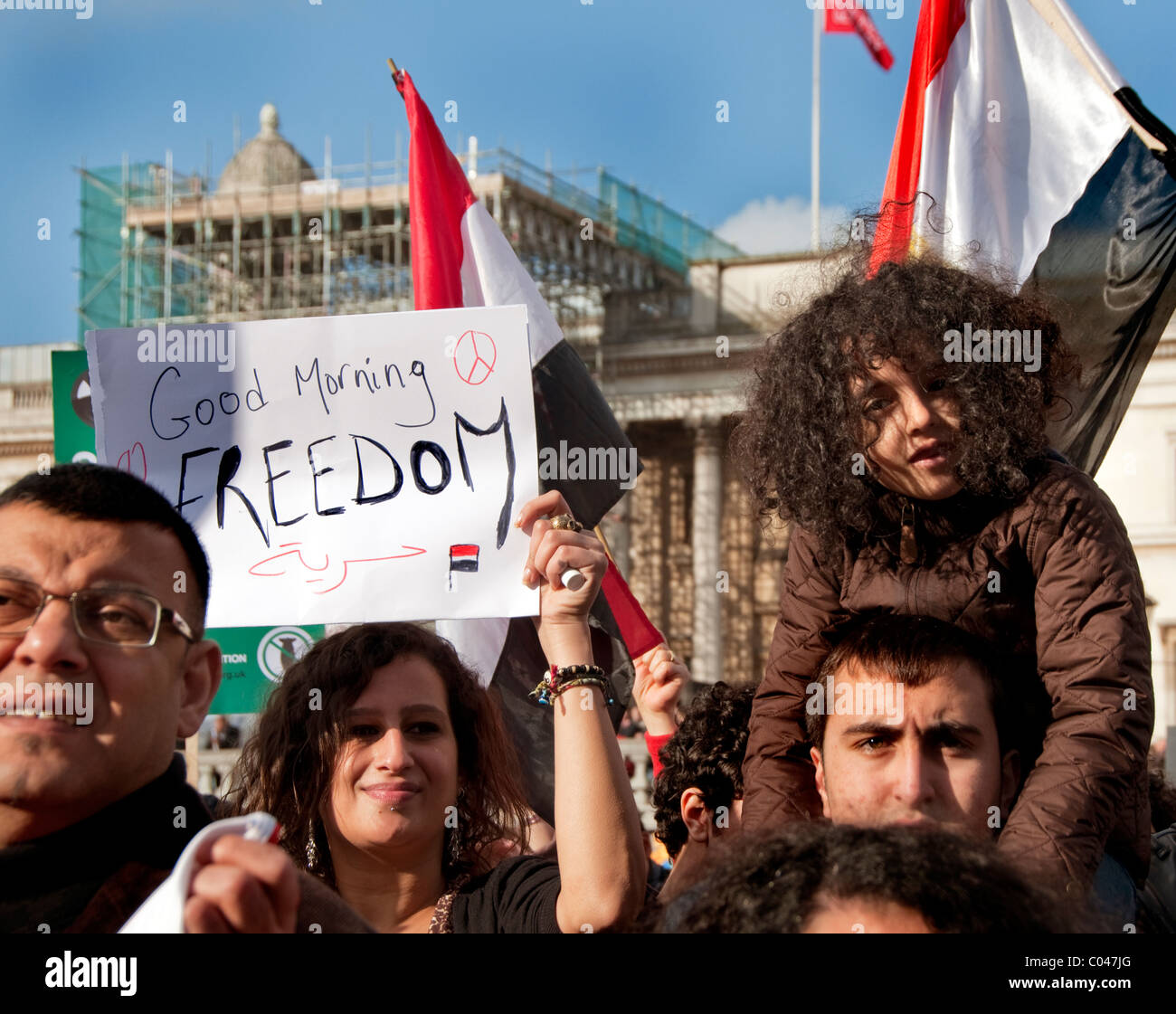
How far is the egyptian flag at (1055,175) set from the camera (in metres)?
4.06

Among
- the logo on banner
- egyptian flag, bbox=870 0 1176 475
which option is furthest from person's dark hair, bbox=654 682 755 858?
the logo on banner

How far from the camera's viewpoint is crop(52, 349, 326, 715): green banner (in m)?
4.85

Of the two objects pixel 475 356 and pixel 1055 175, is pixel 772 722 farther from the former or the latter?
pixel 1055 175

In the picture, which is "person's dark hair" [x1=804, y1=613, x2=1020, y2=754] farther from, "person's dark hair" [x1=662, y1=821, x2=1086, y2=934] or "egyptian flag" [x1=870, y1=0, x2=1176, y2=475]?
"egyptian flag" [x1=870, y1=0, x2=1176, y2=475]

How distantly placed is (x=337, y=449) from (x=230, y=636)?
63.1 inches

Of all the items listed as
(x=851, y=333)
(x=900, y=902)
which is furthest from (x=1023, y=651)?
(x=900, y=902)

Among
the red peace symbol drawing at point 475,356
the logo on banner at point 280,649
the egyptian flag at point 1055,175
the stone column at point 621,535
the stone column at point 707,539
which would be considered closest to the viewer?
the red peace symbol drawing at point 475,356

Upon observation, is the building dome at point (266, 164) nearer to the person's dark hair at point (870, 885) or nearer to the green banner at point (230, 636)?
the green banner at point (230, 636)

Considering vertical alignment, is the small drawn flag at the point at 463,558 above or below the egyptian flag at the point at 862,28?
below

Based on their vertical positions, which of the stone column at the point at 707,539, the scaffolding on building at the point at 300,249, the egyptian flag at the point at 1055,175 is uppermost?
the scaffolding on building at the point at 300,249

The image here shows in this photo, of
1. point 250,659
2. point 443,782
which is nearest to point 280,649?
point 250,659

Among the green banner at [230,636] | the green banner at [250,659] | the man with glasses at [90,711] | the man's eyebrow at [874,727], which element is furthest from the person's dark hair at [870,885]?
the green banner at [250,659]

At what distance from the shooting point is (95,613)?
185 cm

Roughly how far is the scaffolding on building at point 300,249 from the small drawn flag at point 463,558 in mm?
34818
